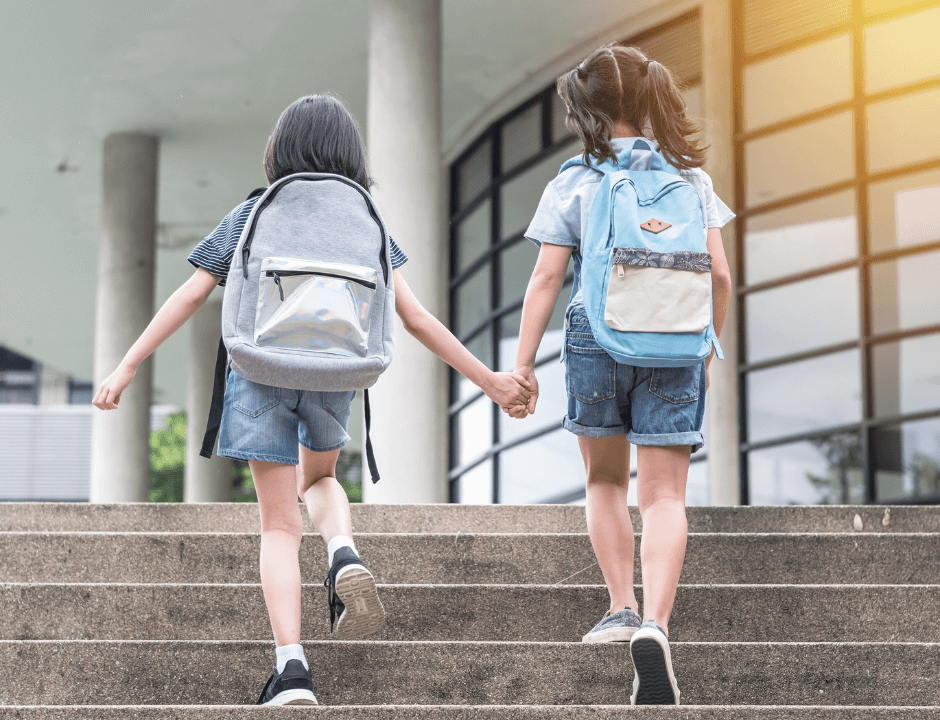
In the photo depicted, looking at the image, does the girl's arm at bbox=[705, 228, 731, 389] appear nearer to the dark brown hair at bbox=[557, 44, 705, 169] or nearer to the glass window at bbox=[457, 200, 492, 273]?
the dark brown hair at bbox=[557, 44, 705, 169]

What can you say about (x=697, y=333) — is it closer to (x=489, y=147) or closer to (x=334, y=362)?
(x=334, y=362)

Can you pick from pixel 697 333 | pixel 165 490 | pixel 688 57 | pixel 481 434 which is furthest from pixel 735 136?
pixel 165 490

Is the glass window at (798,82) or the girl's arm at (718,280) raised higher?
the glass window at (798,82)

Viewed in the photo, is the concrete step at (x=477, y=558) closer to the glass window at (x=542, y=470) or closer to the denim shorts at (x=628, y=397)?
the denim shorts at (x=628, y=397)

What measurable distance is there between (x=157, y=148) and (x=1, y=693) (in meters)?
12.6

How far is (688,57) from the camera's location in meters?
11.9

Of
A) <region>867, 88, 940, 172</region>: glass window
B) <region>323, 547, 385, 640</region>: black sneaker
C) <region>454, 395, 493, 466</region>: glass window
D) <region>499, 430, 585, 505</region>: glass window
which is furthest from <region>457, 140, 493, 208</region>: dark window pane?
<region>323, 547, 385, 640</region>: black sneaker

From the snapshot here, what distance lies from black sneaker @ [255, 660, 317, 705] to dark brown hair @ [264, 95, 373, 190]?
1462 mm

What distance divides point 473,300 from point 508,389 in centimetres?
1076

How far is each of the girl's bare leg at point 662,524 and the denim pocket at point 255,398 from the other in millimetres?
1107

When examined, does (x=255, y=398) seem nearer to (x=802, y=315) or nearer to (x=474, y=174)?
(x=802, y=315)

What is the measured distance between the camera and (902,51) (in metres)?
11.1

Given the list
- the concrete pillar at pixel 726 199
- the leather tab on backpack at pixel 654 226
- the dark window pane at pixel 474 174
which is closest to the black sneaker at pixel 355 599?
the leather tab on backpack at pixel 654 226

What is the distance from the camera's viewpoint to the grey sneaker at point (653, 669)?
10.2 ft
